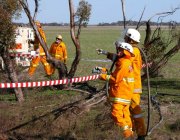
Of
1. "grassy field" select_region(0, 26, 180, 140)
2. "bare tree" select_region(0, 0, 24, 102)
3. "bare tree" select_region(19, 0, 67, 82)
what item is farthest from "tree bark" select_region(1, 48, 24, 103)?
"bare tree" select_region(19, 0, 67, 82)

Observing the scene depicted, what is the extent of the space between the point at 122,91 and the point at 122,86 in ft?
0.26

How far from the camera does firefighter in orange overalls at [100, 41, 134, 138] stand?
23.5 feet

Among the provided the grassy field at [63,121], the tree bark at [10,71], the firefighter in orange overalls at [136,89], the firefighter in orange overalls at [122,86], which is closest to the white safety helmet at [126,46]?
the firefighter in orange overalls at [122,86]

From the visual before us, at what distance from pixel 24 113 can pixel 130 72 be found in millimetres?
3592

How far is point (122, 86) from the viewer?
723 centimetres

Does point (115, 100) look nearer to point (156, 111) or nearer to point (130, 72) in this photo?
point (130, 72)

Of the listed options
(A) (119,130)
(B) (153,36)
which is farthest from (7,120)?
(B) (153,36)

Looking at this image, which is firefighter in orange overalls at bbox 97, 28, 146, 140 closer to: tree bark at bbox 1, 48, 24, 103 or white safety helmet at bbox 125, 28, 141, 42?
white safety helmet at bbox 125, 28, 141, 42

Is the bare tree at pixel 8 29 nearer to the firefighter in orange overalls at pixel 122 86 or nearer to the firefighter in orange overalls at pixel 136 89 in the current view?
the firefighter in orange overalls at pixel 136 89

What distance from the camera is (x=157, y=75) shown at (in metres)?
17.0

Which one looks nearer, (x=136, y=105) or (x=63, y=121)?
(x=136, y=105)

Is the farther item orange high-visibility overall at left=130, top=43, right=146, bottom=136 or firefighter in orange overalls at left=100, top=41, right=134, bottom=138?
orange high-visibility overall at left=130, top=43, right=146, bottom=136

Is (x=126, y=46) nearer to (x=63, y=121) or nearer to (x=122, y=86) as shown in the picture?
(x=122, y=86)

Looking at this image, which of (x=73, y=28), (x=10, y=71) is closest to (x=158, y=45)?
(x=73, y=28)
